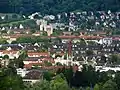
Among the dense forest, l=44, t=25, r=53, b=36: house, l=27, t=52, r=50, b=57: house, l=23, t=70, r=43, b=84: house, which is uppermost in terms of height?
the dense forest

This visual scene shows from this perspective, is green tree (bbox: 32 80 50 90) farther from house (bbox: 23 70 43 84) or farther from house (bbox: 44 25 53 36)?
house (bbox: 44 25 53 36)

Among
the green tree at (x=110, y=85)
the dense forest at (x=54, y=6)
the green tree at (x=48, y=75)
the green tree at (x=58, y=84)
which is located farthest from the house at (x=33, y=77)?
the dense forest at (x=54, y=6)

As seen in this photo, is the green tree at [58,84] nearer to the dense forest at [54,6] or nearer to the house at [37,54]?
the house at [37,54]

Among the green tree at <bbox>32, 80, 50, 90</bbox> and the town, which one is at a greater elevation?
the town

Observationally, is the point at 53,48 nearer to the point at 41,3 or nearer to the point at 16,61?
the point at 16,61

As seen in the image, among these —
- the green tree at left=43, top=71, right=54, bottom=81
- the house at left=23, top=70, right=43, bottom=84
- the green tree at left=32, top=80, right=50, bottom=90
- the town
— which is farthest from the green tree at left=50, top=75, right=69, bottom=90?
the house at left=23, top=70, right=43, bottom=84

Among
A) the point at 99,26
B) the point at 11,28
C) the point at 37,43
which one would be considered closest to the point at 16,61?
the point at 37,43
